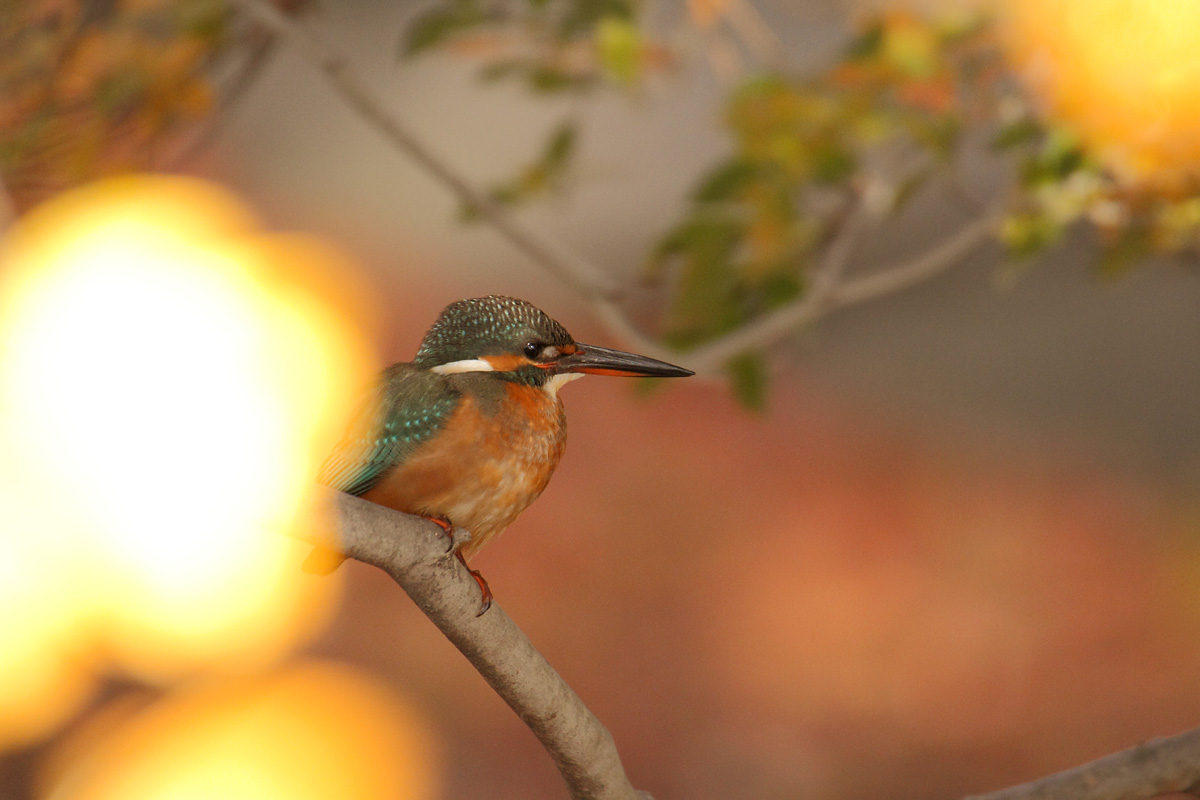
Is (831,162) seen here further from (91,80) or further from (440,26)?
(91,80)

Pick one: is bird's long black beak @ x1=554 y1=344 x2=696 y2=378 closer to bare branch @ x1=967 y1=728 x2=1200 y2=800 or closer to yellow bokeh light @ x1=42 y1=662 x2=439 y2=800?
bare branch @ x1=967 y1=728 x2=1200 y2=800

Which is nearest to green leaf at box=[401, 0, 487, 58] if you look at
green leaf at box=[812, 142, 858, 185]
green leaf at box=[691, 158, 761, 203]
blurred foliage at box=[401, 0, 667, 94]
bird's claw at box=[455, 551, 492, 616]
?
blurred foliage at box=[401, 0, 667, 94]

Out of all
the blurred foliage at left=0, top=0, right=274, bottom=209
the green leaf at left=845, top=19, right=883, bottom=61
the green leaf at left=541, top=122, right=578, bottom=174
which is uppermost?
the blurred foliage at left=0, top=0, right=274, bottom=209

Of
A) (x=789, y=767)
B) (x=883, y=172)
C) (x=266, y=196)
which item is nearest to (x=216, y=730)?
(x=789, y=767)

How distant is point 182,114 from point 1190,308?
403 cm

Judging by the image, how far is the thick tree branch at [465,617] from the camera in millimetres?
604

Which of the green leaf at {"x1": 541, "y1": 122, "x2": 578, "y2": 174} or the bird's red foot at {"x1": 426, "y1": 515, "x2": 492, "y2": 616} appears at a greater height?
the green leaf at {"x1": 541, "y1": 122, "x2": 578, "y2": 174}

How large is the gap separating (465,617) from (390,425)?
0.52 feet

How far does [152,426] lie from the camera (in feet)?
1.67

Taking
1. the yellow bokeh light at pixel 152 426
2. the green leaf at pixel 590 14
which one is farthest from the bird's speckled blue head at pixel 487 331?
the green leaf at pixel 590 14

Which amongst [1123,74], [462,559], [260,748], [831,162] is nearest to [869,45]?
[831,162]

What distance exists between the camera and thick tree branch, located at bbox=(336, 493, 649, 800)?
604 mm

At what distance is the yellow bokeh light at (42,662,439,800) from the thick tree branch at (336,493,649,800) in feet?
7.44

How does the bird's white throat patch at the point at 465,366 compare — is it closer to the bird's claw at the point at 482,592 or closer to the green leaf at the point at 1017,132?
the bird's claw at the point at 482,592
